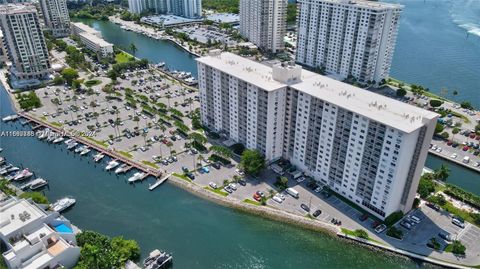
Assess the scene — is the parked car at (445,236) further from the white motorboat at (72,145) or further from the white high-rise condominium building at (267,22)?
the white high-rise condominium building at (267,22)

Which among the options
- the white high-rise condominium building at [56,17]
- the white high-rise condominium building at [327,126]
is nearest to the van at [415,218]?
the white high-rise condominium building at [327,126]

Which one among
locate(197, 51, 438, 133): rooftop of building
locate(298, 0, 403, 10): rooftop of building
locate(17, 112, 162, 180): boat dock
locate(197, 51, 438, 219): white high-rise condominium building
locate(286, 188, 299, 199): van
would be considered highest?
locate(298, 0, 403, 10): rooftop of building

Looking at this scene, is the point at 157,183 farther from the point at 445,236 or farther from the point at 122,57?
the point at 122,57

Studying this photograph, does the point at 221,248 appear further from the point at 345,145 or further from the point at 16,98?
the point at 16,98

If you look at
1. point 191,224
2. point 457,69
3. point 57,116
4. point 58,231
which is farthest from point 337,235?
point 457,69

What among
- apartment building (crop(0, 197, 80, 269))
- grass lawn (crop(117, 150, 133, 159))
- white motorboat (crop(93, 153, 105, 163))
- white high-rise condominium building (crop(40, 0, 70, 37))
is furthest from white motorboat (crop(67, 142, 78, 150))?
white high-rise condominium building (crop(40, 0, 70, 37))

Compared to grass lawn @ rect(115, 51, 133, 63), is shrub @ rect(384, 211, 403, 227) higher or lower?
higher

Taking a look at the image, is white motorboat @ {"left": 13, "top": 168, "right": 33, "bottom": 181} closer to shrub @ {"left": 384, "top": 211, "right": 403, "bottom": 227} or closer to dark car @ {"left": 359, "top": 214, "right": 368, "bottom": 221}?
dark car @ {"left": 359, "top": 214, "right": 368, "bottom": 221}

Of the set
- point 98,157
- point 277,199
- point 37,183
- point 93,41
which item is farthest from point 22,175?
point 93,41
